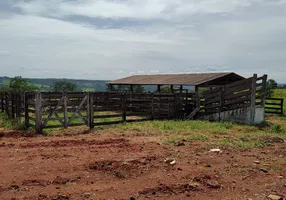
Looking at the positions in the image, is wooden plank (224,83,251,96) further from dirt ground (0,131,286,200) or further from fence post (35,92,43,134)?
fence post (35,92,43,134)

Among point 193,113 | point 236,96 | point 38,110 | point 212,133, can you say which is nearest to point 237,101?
point 236,96

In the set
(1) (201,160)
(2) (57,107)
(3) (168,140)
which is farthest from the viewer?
(2) (57,107)

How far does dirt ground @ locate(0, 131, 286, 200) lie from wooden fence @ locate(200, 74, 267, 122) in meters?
6.62

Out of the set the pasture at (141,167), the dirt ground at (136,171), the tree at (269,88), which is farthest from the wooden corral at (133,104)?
the tree at (269,88)

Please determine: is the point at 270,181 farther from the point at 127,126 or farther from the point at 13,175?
the point at 127,126

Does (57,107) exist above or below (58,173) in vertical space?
above

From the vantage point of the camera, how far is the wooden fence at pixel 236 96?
16531mm

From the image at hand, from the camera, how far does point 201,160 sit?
8.03 metres

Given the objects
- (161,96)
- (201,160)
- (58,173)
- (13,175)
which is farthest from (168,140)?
(161,96)

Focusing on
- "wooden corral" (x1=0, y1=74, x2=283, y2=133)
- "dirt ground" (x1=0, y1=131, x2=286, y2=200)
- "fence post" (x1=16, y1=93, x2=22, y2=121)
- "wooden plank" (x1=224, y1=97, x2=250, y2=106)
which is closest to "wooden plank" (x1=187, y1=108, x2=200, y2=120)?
"wooden corral" (x1=0, y1=74, x2=283, y2=133)

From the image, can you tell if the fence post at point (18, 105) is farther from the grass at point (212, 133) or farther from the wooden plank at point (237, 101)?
the wooden plank at point (237, 101)

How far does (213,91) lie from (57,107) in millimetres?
9367

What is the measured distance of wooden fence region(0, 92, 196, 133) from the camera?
42.9 feet

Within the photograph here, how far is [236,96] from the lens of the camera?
17.0 metres
